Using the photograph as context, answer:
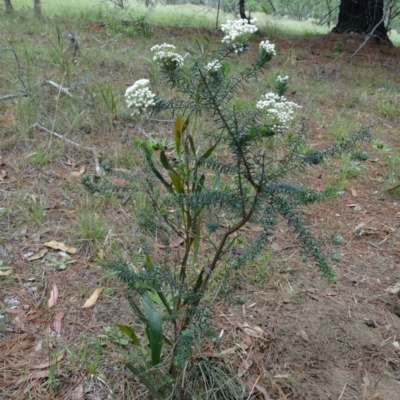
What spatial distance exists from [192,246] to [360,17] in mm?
6806

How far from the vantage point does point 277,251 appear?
8.23ft

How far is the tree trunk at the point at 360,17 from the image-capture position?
7629mm

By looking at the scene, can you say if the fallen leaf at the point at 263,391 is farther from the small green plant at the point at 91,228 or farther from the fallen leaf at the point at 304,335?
the small green plant at the point at 91,228

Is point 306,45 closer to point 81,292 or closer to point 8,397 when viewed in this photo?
point 81,292

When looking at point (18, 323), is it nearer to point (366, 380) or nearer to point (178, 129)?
point (178, 129)

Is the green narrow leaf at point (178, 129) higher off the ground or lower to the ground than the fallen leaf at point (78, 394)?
higher

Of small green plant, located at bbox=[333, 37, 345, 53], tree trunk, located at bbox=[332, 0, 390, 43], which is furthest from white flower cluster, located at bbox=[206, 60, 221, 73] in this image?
tree trunk, located at bbox=[332, 0, 390, 43]

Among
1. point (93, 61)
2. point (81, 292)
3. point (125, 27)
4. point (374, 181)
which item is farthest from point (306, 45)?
point (81, 292)

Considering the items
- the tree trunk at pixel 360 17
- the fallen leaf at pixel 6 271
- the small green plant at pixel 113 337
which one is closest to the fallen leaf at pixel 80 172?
the fallen leaf at pixel 6 271

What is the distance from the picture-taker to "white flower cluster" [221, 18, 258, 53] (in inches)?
46.5

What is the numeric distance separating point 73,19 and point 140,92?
22.9ft

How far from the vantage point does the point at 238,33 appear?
3.88 ft

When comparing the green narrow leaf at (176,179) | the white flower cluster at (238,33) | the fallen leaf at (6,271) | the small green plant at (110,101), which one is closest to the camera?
the white flower cluster at (238,33)

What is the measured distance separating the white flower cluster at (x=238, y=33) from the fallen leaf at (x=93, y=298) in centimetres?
133
